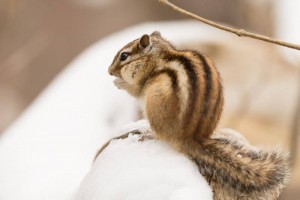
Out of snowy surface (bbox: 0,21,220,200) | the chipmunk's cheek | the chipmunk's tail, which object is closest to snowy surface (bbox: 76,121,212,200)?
the chipmunk's tail

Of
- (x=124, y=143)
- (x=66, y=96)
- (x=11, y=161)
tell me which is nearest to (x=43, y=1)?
(x=66, y=96)

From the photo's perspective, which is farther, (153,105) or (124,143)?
(124,143)

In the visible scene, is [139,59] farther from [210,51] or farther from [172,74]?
[210,51]

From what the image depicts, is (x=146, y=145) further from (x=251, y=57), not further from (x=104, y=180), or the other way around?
(x=251, y=57)

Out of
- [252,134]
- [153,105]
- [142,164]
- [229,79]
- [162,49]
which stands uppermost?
Answer: [162,49]

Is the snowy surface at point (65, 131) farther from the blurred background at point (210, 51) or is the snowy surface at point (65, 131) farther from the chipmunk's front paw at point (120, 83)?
the blurred background at point (210, 51)

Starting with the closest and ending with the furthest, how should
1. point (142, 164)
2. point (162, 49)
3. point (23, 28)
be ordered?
point (142, 164) < point (162, 49) < point (23, 28)

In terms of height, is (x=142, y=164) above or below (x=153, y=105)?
below

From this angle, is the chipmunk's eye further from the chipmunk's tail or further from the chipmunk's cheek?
the chipmunk's tail
